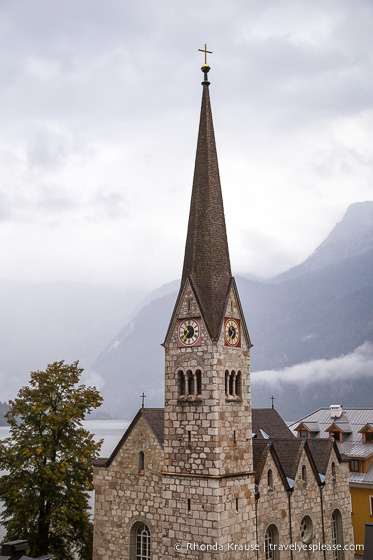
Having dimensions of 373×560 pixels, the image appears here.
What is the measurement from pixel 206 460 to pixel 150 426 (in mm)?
5209

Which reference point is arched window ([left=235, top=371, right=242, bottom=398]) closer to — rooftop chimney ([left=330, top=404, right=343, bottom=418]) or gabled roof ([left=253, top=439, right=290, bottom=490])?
gabled roof ([left=253, top=439, right=290, bottom=490])

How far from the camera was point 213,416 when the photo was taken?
2831 cm

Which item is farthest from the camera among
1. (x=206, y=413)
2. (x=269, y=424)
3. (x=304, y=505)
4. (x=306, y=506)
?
(x=269, y=424)

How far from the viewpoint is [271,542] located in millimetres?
31891

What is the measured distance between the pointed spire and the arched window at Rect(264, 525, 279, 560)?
12.7 meters

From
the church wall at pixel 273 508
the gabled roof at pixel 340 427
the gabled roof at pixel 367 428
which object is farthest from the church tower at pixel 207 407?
the gabled roof at pixel 340 427

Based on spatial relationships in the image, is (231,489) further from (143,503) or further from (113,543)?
(113,543)

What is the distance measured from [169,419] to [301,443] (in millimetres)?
10502

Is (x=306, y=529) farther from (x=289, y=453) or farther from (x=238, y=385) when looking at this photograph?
(x=238, y=385)

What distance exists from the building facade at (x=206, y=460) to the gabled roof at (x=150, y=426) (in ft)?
0.27

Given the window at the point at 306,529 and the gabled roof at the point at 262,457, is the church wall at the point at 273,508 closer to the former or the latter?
the gabled roof at the point at 262,457

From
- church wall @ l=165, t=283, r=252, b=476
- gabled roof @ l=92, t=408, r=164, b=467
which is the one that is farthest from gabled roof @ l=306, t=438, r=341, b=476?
gabled roof @ l=92, t=408, r=164, b=467

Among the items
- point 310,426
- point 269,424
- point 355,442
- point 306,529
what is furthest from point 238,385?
point 310,426

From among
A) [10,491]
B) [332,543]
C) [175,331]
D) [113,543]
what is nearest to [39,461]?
[10,491]
